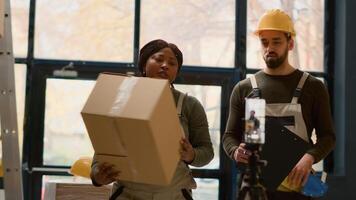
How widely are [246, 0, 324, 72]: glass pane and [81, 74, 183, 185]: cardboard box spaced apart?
1.76m

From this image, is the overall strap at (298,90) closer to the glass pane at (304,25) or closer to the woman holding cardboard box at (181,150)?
the woman holding cardboard box at (181,150)

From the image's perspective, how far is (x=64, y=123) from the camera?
2.84m

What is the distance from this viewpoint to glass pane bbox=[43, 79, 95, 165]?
9.23ft

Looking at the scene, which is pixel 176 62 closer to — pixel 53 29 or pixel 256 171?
pixel 256 171

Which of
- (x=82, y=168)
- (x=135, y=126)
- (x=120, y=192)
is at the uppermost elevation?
(x=135, y=126)

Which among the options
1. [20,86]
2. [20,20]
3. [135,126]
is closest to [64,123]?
[20,86]

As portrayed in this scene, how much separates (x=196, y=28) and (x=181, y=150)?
1.67 metres

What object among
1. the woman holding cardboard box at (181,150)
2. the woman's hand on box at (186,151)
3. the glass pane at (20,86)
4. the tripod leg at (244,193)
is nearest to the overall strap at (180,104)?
the woman holding cardboard box at (181,150)

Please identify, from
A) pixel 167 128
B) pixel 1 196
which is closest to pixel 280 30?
pixel 167 128

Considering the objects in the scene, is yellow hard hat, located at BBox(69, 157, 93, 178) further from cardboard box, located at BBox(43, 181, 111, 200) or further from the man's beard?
the man's beard

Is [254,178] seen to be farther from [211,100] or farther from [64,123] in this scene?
[64,123]

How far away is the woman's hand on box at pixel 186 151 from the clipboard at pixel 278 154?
0.45m

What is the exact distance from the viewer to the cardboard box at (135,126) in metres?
1.23

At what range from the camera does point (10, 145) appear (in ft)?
5.26
